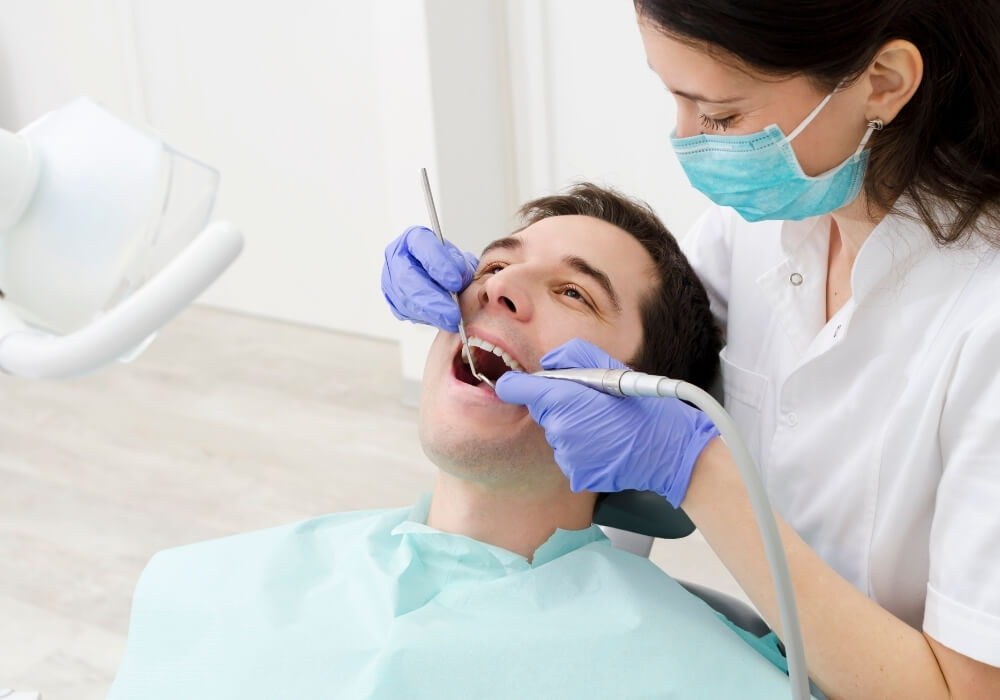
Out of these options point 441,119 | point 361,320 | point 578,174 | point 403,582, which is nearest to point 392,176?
point 441,119

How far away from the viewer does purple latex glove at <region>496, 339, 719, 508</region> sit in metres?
1.17

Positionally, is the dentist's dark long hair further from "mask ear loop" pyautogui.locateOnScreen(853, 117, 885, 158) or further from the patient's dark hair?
the patient's dark hair

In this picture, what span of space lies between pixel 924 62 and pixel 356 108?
248 centimetres

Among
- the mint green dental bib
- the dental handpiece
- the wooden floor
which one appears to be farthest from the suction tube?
the wooden floor

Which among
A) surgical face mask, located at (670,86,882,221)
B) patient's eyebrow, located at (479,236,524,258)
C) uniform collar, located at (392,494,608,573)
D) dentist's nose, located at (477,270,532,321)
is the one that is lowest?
uniform collar, located at (392,494,608,573)

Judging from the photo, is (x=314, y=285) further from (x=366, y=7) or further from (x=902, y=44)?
(x=902, y=44)

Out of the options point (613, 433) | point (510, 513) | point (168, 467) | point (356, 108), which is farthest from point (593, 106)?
point (613, 433)

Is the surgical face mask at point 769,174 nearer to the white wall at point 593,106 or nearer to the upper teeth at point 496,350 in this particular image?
the upper teeth at point 496,350

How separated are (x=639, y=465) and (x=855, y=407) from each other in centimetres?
27

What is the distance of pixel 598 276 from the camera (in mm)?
1446

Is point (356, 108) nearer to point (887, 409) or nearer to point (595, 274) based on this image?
point (595, 274)

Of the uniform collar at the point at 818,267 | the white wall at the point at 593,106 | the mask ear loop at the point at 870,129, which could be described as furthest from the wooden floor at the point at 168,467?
the mask ear loop at the point at 870,129

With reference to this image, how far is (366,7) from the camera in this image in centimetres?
329

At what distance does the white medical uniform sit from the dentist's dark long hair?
0.04 m
